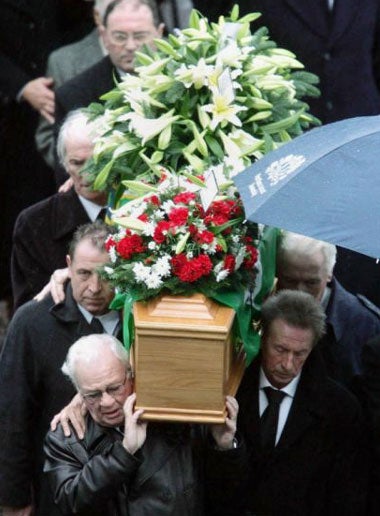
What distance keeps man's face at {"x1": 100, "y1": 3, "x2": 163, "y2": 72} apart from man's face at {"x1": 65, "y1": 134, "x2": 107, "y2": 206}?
820 mm

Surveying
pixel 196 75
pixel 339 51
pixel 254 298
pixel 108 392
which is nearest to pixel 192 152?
pixel 196 75

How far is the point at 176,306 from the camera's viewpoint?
631 centimetres

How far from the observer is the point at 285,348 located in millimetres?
6680

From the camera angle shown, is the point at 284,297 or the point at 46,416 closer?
the point at 284,297

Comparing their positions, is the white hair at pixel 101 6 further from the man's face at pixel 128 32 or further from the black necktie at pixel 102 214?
the black necktie at pixel 102 214

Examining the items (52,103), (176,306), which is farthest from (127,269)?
(52,103)

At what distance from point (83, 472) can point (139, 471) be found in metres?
0.21

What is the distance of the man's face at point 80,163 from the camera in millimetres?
7551

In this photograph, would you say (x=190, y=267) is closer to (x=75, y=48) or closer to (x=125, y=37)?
(x=125, y=37)

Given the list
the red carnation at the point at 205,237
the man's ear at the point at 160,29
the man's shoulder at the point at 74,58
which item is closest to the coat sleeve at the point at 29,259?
the man's ear at the point at 160,29

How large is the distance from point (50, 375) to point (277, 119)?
4.72ft

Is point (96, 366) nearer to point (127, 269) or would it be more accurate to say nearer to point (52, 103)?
point (127, 269)

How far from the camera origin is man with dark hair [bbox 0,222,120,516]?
7.27 m

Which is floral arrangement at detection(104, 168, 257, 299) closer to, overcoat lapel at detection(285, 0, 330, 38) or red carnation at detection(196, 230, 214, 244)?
red carnation at detection(196, 230, 214, 244)
